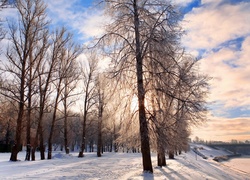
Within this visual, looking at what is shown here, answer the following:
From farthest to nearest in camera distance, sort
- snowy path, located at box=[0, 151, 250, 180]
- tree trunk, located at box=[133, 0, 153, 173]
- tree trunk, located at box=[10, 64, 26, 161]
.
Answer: tree trunk, located at box=[10, 64, 26, 161] < tree trunk, located at box=[133, 0, 153, 173] < snowy path, located at box=[0, 151, 250, 180]

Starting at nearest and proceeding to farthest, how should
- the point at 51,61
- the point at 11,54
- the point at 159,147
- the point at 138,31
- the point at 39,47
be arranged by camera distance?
the point at 159,147
the point at 138,31
the point at 11,54
the point at 39,47
the point at 51,61

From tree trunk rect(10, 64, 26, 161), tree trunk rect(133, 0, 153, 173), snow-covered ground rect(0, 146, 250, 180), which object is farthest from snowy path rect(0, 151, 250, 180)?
tree trunk rect(133, 0, 153, 173)

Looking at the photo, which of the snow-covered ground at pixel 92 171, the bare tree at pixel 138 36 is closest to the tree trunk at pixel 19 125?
the snow-covered ground at pixel 92 171

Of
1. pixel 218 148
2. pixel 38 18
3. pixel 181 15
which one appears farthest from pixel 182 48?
pixel 218 148

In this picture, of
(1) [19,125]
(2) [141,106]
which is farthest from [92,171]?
(1) [19,125]

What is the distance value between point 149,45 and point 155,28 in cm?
92

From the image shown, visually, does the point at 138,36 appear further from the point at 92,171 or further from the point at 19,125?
the point at 19,125

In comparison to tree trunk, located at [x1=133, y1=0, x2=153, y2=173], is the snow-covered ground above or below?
below

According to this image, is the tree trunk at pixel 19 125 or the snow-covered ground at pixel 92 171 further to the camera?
the tree trunk at pixel 19 125

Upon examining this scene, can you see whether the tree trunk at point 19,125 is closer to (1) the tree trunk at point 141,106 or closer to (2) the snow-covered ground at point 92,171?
(2) the snow-covered ground at point 92,171

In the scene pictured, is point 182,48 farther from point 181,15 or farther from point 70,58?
point 70,58

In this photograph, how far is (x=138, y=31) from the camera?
13086 millimetres

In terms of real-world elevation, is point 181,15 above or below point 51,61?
below

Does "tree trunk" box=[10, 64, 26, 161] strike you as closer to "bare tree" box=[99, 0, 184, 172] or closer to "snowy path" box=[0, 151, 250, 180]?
"snowy path" box=[0, 151, 250, 180]
